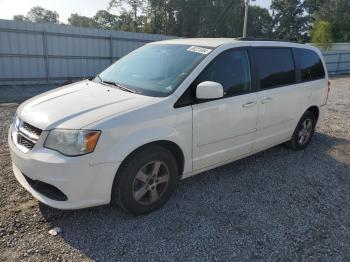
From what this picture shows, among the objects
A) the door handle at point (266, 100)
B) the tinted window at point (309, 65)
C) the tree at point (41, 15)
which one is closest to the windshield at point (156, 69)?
the door handle at point (266, 100)

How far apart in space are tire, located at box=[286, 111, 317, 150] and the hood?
125 inches

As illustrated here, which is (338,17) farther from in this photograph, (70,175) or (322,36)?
(70,175)

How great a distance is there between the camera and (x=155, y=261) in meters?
2.78

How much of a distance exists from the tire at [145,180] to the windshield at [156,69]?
2.23 ft

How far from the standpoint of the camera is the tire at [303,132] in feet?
18.2

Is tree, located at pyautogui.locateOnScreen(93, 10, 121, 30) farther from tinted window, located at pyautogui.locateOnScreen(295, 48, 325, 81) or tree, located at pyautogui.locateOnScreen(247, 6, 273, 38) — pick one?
tinted window, located at pyautogui.locateOnScreen(295, 48, 325, 81)

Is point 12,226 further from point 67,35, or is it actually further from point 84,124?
point 67,35

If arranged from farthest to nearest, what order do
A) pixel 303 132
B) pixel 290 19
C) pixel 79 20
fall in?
pixel 79 20 → pixel 290 19 → pixel 303 132

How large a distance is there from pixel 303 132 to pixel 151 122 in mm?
3528

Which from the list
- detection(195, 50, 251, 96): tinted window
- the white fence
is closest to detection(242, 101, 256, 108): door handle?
detection(195, 50, 251, 96): tinted window

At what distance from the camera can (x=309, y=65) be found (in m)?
5.55

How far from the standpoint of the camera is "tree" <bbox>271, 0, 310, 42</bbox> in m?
56.4

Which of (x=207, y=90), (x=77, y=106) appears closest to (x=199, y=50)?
(x=207, y=90)

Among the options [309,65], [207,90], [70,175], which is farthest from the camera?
[309,65]
